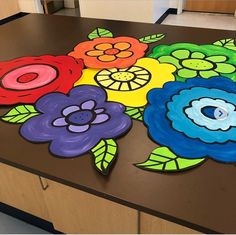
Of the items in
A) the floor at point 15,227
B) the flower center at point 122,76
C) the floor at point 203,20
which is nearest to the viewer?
Result: the flower center at point 122,76

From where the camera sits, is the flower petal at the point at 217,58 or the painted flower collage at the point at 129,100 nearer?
the painted flower collage at the point at 129,100

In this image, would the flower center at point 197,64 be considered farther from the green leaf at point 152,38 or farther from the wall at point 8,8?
the wall at point 8,8

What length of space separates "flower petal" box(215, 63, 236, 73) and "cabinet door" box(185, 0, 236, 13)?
353 centimetres

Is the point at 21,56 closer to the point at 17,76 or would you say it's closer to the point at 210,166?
the point at 17,76

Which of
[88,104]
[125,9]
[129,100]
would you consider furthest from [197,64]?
[125,9]

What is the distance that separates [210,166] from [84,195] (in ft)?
1.37

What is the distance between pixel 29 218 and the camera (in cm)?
141

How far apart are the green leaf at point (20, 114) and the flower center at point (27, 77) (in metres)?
0.18

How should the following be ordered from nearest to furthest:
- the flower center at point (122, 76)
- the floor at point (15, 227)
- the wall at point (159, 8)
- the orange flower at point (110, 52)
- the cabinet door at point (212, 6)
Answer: the flower center at point (122, 76) → the orange flower at point (110, 52) → the floor at point (15, 227) → the wall at point (159, 8) → the cabinet door at point (212, 6)

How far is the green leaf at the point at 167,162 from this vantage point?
67 centimetres

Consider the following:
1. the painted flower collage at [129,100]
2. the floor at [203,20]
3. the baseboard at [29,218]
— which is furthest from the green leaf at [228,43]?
the floor at [203,20]

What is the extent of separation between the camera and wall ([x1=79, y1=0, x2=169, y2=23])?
3.24 metres

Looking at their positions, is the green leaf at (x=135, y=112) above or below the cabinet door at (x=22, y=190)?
above

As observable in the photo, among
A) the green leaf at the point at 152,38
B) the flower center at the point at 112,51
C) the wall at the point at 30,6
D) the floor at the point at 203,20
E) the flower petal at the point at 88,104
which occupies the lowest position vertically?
the floor at the point at 203,20
